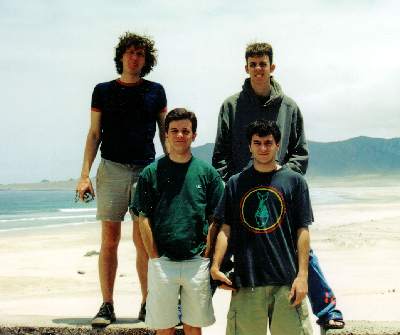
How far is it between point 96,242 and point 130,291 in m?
10.2

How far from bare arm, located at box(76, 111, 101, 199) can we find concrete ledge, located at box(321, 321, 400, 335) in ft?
7.24

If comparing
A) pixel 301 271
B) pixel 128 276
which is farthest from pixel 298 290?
pixel 128 276

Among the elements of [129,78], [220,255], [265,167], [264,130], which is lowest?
[220,255]

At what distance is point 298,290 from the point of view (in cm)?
340

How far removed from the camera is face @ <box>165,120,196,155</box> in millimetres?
3697

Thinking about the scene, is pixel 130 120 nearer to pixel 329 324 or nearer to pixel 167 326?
pixel 167 326

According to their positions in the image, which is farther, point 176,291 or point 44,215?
point 44,215

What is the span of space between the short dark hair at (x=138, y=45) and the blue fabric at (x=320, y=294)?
211cm

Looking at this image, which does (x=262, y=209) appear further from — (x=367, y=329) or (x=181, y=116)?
(x=367, y=329)

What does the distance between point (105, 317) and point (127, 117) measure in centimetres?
164

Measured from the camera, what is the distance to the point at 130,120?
438 centimetres

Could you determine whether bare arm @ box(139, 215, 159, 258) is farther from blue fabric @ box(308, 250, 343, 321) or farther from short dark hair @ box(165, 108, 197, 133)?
blue fabric @ box(308, 250, 343, 321)

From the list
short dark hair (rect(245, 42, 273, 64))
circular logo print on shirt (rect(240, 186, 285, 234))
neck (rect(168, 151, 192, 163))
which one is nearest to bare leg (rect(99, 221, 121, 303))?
neck (rect(168, 151, 192, 163))

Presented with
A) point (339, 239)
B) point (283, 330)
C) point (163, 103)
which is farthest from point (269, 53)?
point (339, 239)
